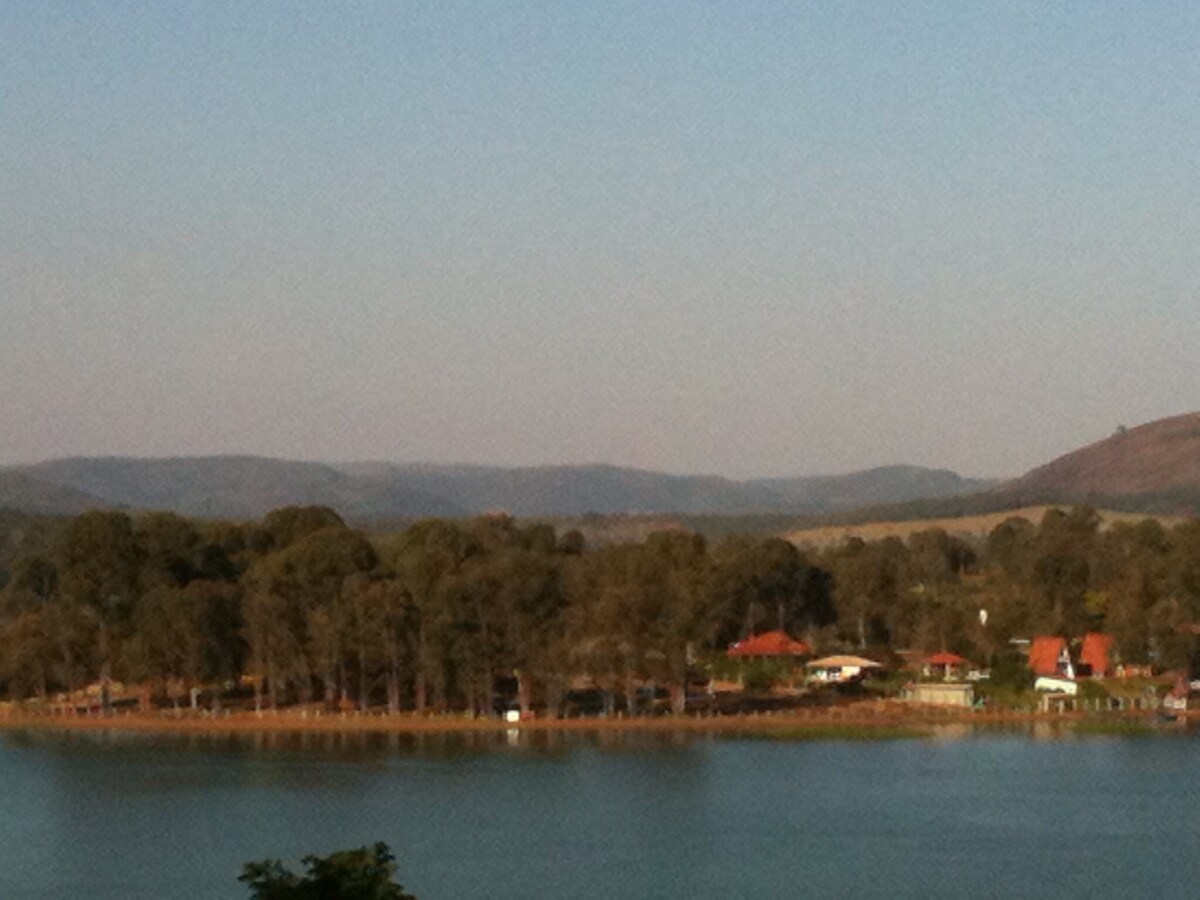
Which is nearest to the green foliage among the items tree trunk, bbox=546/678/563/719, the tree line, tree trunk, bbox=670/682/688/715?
the tree line

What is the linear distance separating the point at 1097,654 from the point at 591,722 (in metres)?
14.9

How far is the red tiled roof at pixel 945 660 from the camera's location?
67.8m

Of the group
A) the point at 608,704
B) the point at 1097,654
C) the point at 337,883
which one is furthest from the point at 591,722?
the point at 337,883

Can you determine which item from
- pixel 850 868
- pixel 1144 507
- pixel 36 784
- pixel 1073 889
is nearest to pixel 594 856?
pixel 850 868

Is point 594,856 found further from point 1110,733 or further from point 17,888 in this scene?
point 1110,733

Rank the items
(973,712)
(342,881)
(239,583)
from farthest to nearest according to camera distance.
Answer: (239,583) → (973,712) → (342,881)

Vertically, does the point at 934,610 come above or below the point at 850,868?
above

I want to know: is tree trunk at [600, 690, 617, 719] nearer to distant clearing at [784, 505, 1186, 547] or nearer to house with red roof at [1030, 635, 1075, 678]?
house with red roof at [1030, 635, 1075, 678]

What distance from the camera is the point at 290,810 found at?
45562 mm

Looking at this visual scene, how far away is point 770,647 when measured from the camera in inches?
2766

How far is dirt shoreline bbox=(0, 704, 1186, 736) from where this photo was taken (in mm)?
60312

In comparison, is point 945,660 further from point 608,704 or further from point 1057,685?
point 608,704

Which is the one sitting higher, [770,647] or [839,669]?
[770,647]

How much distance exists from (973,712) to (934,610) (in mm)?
8061
